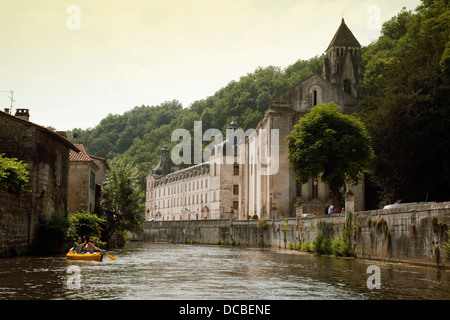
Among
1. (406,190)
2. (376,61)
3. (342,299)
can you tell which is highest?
(376,61)

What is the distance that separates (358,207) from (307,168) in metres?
17.3

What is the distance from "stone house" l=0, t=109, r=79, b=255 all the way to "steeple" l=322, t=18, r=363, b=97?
40.9m

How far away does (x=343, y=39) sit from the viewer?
221 feet

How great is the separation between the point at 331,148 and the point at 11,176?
77.7ft

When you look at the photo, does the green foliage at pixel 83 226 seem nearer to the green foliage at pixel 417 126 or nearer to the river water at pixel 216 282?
the river water at pixel 216 282

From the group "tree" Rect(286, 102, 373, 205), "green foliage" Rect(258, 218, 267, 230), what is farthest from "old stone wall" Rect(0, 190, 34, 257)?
"green foliage" Rect(258, 218, 267, 230)

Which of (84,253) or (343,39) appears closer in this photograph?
(84,253)

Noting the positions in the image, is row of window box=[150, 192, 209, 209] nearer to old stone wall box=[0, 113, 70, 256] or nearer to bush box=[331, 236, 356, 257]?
old stone wall box=[0, 113, 70, 256]

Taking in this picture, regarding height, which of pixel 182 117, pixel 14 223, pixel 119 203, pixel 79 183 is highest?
pixel 182 117

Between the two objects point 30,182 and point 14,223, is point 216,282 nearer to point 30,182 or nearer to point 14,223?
point 14,223

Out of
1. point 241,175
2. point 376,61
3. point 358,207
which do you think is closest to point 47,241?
point 358,207

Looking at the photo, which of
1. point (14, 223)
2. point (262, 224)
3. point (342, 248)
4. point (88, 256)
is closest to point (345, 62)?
point (262, 224)

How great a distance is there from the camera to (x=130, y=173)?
49875 millimetres
